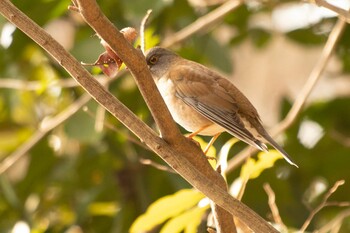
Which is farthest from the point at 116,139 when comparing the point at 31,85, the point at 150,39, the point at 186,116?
the point at 186,116

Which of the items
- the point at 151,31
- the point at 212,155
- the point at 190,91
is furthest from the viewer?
the point at 151,31

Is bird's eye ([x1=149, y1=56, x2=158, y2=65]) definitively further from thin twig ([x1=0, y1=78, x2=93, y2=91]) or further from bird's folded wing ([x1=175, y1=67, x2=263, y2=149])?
thin twig ([x1=0, y1=78, x2=93, y2=91])

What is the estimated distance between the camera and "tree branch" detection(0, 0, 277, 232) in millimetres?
2654

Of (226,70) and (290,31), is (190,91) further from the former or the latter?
(290,31)

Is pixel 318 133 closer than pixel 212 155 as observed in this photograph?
No

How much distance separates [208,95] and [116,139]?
1731mm

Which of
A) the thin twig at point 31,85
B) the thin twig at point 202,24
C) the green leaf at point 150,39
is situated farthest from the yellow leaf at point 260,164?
the thin twig at point 31,85

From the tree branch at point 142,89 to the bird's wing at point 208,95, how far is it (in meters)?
1.03

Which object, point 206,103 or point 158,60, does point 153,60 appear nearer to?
point 158,60

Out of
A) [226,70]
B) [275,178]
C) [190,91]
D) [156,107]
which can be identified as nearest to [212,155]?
[190,91]

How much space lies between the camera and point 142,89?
9.14ft

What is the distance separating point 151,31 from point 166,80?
1013mm

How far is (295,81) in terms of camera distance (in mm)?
9023

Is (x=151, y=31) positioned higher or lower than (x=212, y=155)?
higher
